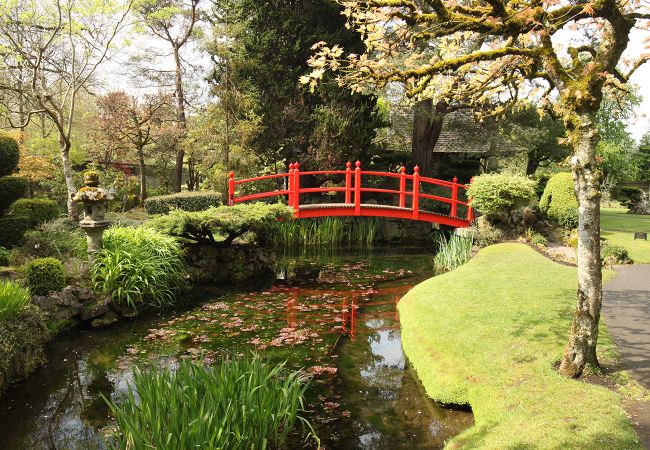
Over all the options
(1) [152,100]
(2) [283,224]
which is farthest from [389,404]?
(1) [152,100]

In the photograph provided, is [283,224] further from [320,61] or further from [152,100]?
[320,61]

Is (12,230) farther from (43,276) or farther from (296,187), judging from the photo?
(296,187)

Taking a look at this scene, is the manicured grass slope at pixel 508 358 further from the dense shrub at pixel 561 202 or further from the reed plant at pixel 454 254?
the dense shrub at pixel 561 202

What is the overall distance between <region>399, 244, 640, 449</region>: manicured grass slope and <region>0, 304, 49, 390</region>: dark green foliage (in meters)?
4.89

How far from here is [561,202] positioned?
1249cm

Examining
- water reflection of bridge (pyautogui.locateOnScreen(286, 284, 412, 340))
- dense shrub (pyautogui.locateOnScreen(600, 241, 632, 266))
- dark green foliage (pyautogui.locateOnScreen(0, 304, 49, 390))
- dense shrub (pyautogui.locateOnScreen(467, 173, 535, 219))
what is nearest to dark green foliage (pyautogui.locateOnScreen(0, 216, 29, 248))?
dark green foliage (pyautogui.locateOnScreen(0, 304, 49, 390))

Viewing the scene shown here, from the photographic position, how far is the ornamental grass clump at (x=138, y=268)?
8.18m

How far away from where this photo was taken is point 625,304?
6.83 metres

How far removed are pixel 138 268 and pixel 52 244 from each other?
1.69 metres

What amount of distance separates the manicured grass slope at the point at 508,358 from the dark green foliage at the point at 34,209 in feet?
25.5

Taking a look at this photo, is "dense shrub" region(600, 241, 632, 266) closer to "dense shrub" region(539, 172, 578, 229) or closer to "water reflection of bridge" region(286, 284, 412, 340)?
"dense shrub" region(539, 172, 578, 229)

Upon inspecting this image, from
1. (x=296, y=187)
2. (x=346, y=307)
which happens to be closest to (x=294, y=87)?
(x=296, y=187)

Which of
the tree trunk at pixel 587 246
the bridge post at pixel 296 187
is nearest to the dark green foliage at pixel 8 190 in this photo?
the bridge post at pixel 296 187

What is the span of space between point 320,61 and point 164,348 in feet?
15.1
